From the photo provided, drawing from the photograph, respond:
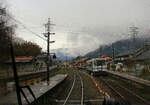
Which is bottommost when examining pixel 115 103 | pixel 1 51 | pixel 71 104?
pixel 71 104

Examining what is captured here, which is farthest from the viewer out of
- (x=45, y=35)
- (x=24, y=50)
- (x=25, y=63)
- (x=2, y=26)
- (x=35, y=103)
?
(x=24, y=50)

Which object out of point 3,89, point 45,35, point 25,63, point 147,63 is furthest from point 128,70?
point 3,89

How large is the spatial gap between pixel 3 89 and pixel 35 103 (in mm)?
4746

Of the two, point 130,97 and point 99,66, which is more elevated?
point 99,66

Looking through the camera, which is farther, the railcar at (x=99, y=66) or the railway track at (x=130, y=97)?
the railcar at (x=99, y=66)

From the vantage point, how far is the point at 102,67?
106ft

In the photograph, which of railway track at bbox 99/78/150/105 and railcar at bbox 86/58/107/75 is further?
railcar at bbox 86/58/107/75

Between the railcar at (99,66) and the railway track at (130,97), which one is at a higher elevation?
the railcar at (99,66)

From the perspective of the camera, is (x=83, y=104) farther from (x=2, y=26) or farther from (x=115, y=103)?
(x=2, y=26)

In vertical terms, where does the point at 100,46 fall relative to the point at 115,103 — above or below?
above

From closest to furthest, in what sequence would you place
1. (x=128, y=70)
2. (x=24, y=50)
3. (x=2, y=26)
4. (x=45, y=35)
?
1. (x=2, y=26)
2. (x=45, y=35)
3. (x=128, y=70)
4. (x=24, y=50)

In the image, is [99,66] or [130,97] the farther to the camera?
[99,66]

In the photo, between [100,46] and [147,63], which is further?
[100,46]

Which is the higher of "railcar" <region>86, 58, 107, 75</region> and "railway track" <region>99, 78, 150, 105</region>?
"railcar" <region>86, 58, 107, 75</region>
